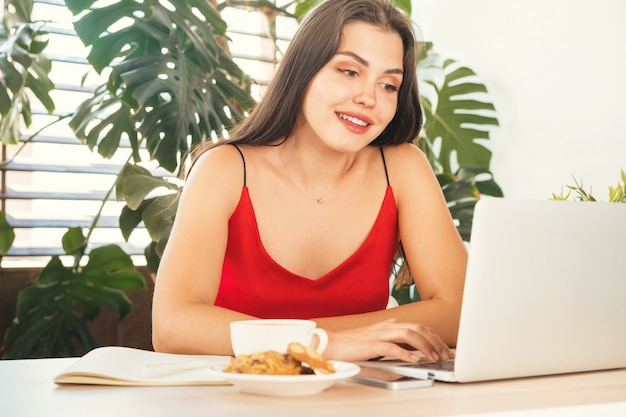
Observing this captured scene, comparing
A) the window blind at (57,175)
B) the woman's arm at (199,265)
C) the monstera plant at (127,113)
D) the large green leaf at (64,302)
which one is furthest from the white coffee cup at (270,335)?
the window blind at (57,175)

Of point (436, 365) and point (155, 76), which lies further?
point (155, 76)

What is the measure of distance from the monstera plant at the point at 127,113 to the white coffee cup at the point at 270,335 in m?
1.61

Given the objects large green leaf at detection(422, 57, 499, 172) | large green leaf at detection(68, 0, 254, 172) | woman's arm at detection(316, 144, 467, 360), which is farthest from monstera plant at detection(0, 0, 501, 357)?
woman's arm at detection(316, 144, 467, 360)

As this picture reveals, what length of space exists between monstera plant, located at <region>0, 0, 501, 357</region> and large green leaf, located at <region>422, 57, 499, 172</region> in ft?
1.44

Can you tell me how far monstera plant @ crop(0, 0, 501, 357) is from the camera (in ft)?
8.13

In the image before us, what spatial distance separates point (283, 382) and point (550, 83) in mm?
2824

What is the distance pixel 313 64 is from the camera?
5.79 ft

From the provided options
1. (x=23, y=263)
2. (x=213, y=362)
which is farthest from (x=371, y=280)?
(x=23, y=263)

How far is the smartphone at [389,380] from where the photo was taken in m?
0.87

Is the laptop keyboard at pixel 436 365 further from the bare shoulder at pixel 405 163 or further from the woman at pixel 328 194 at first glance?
the bare shoulder at pixel 405 163

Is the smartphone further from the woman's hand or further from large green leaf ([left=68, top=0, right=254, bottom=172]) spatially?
large green leaf ([left=68, top=0, right=254, bottom=172])

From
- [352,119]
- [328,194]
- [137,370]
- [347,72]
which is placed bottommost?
[137,370]

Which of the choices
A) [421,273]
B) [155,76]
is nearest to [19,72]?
[155,76]

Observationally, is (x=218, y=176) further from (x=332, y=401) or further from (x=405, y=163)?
(x=332, y=401)
